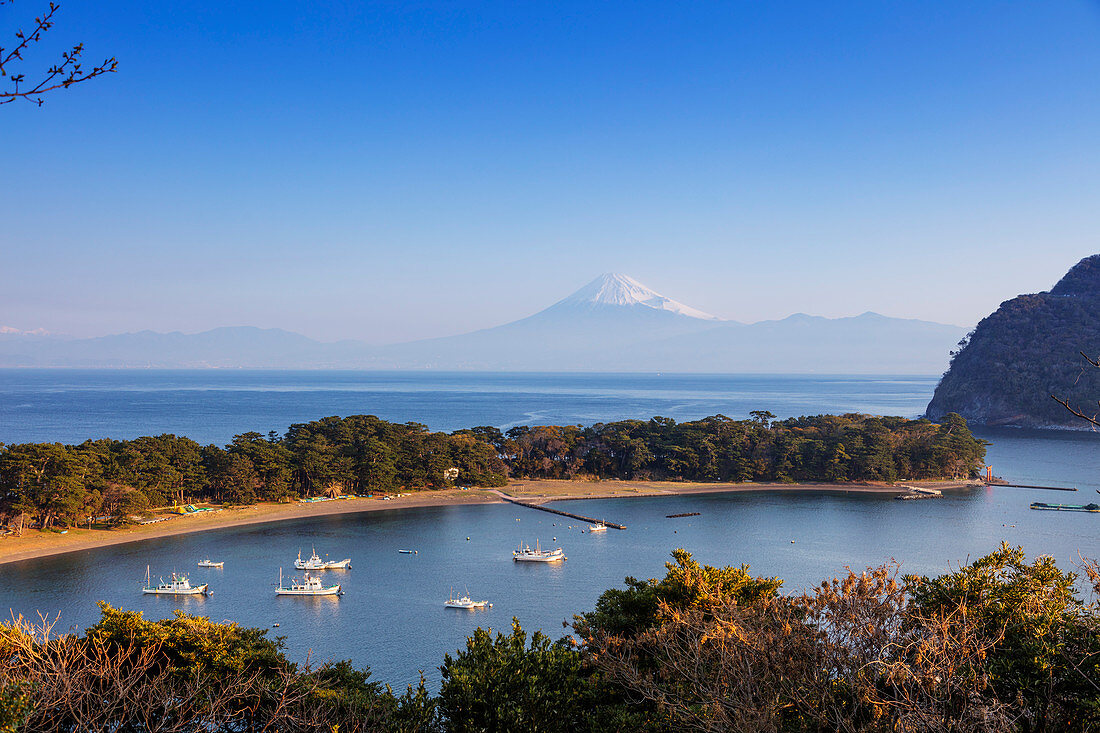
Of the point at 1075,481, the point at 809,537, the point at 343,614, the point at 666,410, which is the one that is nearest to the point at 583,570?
the point at 343,614

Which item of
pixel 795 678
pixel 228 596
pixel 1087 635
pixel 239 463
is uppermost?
pixel 1087 635

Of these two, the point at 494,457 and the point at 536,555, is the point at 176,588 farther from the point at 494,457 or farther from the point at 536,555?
the point at 494,457

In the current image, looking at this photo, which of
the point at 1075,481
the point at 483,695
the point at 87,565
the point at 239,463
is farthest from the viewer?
the point at 1075,481

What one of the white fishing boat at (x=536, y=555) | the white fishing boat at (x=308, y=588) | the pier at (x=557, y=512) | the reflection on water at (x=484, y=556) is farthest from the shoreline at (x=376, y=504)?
the white fishing boat at (x=536, y=555)

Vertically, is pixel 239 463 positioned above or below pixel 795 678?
below

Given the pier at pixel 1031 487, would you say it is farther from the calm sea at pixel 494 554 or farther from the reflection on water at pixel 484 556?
the reflection on water at pixel 484 556

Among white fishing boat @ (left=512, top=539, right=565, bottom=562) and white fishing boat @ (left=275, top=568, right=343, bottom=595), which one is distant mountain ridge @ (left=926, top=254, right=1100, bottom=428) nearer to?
white fishing boat @ (left=512, top=539, right=565, bottom=562)

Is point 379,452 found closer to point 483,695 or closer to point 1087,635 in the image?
point 483,695

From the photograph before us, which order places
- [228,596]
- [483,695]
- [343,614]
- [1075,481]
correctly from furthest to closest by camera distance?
[1075,481]
[228,596]
[343,614]
[483,695]
